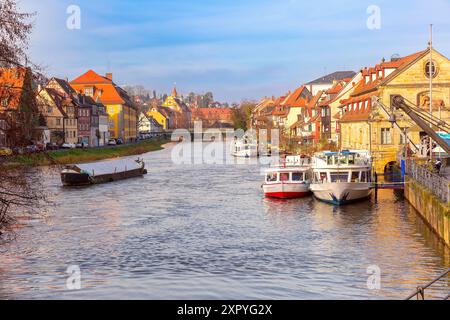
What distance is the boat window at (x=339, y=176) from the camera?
4847cm

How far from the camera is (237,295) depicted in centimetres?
2250

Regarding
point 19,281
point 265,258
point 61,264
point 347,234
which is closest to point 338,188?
point 347,234

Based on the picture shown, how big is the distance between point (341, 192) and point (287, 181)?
6303mm

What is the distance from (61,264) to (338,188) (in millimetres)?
23772

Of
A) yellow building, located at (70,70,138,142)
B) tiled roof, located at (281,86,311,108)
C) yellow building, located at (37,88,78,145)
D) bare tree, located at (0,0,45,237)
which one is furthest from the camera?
yellow building, located at (70,70,138,142)

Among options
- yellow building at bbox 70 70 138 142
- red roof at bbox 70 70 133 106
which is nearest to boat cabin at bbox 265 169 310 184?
yellow building at bbox 70 70 138 142

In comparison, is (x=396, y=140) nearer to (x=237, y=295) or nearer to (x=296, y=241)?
(x=296, y=241)

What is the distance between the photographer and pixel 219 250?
30422 millimetres

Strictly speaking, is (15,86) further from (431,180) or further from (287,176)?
(287,176)

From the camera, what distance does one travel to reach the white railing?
29538mm

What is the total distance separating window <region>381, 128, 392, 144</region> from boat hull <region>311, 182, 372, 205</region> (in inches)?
678

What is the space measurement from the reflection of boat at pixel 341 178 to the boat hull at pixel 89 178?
879 inches

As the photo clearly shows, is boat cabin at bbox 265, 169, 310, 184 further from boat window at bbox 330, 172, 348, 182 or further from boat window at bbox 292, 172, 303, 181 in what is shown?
boat window at bbox 330, 172, 348, 182
